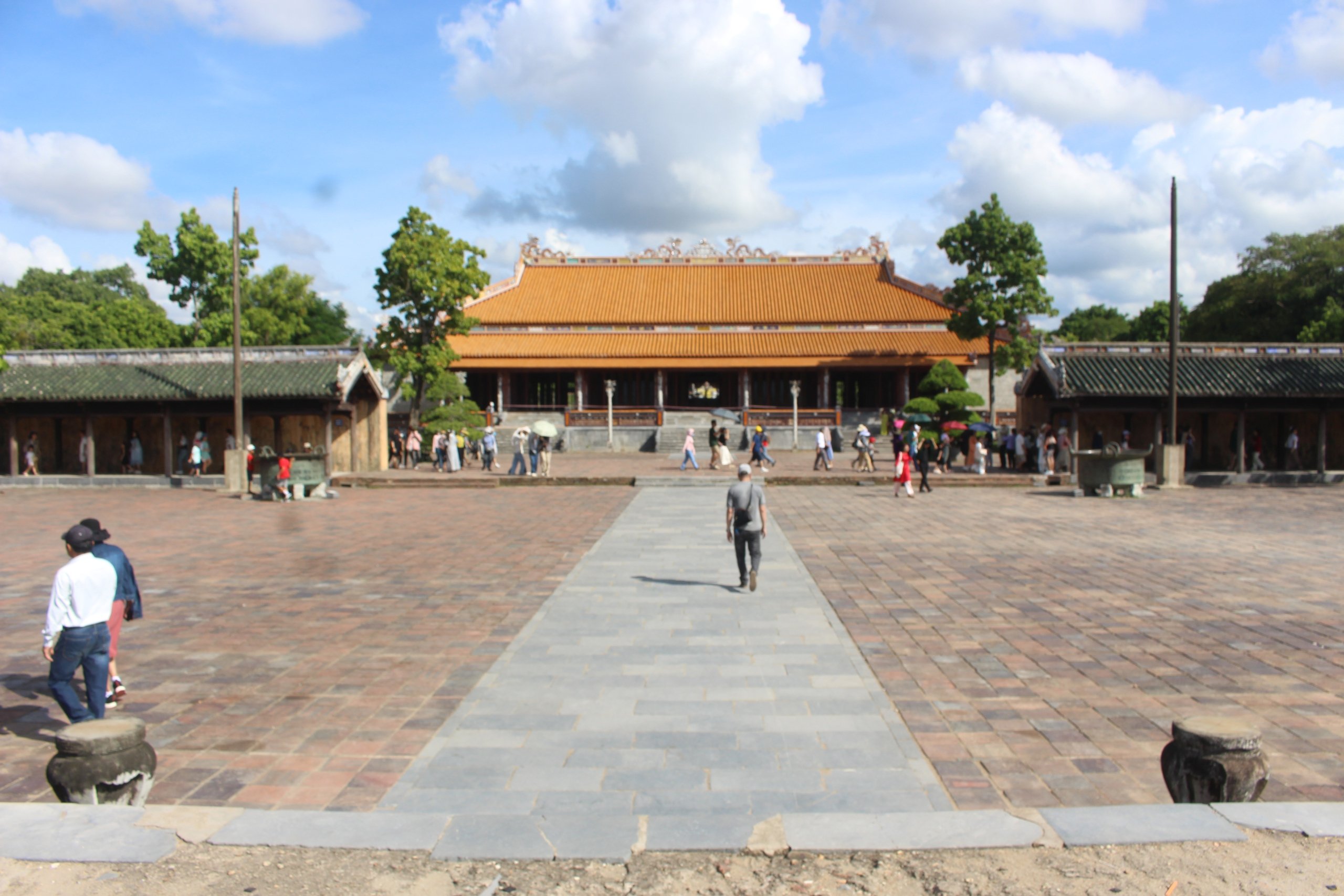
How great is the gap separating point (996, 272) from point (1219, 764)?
3417 cm

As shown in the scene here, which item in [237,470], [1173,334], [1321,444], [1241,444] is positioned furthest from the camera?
[1241,444]

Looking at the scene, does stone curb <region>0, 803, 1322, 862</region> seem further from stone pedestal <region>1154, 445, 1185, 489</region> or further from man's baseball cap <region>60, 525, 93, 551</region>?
stone pedestal <region>1154, 445, 1185, 489</region>

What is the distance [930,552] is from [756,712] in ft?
24.9

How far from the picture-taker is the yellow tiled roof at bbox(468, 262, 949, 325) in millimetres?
46906

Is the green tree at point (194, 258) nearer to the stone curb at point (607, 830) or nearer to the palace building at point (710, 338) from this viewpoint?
the palace building at point (710, 338)

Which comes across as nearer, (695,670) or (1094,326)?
(695,670)

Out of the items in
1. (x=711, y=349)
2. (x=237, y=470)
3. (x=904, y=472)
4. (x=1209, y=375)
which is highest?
(x=711, y=349)

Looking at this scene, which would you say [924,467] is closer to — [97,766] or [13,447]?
[97,766]

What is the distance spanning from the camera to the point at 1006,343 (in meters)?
37.8

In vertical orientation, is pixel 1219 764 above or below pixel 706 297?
below

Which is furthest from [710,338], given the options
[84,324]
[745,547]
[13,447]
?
[745,547]

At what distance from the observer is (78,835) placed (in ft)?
14.0

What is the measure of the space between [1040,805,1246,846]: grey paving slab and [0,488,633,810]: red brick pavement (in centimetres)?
343

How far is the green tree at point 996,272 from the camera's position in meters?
35.7
